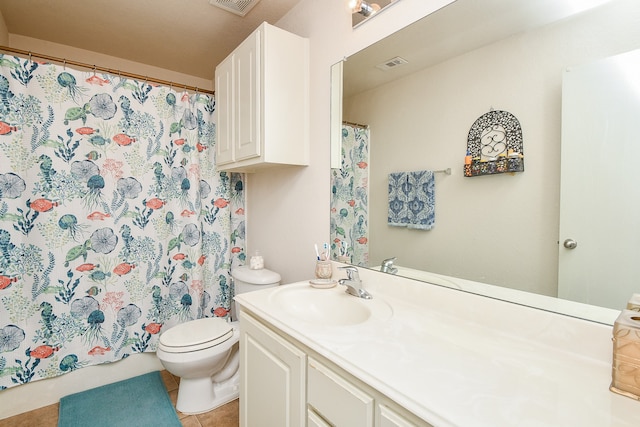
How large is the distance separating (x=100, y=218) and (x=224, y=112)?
1.02m

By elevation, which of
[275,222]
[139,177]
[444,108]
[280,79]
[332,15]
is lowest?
[275,222]

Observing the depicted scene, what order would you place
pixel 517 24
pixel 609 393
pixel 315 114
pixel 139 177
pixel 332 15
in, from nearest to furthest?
pixel 609 393 < pixel 517 24 < pixel 332 15 < pixel 315 114 < pixel 139 177

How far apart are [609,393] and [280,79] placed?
1699 mm

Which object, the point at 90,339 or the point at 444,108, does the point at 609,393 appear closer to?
the point at 444,108

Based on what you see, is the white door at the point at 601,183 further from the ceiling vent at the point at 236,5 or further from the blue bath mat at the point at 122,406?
the blue bath mat at the point at 122,406

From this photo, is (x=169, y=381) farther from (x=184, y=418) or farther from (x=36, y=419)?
(x=36, y=419)

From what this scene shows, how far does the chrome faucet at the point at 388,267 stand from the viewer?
1320 millimetres

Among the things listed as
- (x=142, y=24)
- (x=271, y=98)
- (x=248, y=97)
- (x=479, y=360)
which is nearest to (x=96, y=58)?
(x=142, y=24)

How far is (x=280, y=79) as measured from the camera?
1636 mm

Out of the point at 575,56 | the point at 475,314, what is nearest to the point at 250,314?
the point at 475,314

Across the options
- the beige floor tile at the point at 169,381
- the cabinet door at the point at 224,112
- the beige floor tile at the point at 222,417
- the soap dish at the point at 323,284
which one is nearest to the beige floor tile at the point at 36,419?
the beige floor tile at the point at 169,381

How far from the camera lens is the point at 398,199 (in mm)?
1315

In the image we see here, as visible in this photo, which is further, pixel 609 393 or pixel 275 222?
pixel 275 222

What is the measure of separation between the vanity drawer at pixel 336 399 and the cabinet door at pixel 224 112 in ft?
4.77
